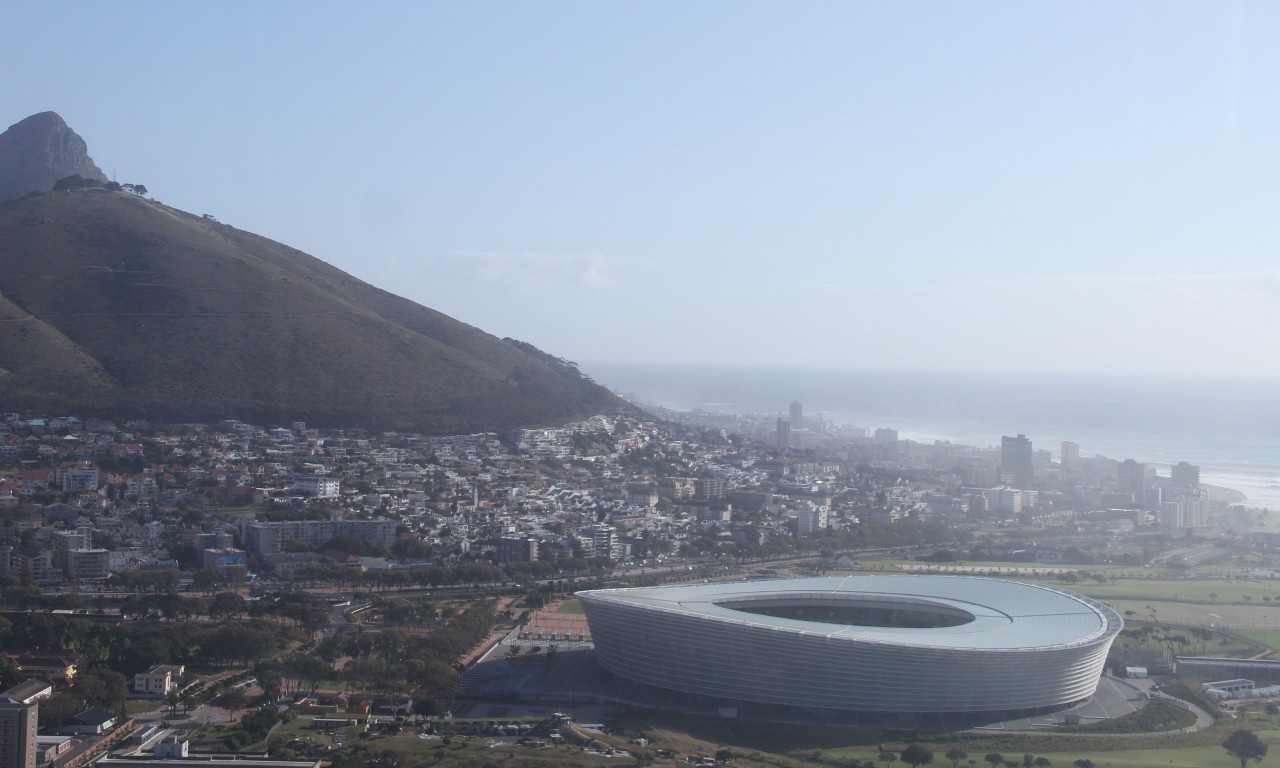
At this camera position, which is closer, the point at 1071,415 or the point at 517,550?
the point at 517,550

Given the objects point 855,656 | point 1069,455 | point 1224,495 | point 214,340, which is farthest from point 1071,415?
point 855,656

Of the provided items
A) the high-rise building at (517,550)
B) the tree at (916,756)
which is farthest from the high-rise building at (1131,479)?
the tree at (916,756)

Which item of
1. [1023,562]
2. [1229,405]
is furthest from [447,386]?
[1229,405]

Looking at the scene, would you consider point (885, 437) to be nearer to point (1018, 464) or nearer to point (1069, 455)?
point (1069, 455)

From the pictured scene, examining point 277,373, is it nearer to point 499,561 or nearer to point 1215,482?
point 499,561

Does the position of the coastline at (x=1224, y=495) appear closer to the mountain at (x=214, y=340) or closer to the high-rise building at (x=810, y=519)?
the high-rise building at (x=810, y=519)

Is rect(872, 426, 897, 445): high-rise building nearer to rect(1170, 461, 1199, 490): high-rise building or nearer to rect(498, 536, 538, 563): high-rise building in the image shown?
rect(1170, 461, 1199, 490): high-rise building
